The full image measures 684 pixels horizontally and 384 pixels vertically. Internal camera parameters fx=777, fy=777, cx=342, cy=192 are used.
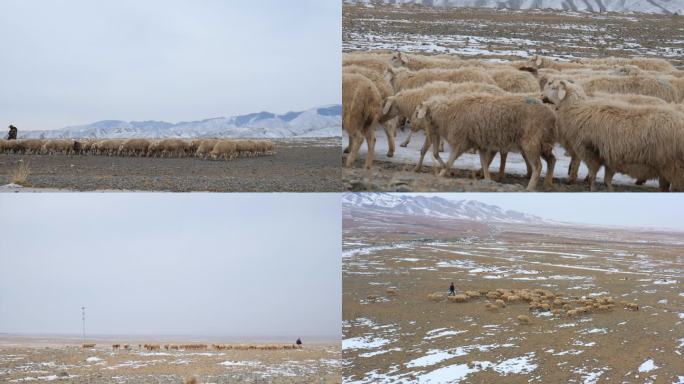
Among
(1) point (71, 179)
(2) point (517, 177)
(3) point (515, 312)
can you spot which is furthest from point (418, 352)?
(1) point (71, 179)

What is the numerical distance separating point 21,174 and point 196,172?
4.03 feet

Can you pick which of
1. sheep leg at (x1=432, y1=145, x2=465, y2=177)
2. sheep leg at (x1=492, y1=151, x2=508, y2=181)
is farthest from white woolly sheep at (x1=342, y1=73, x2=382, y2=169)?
sheep leg at (x1=492, y1=151, x2=508, y2=181)

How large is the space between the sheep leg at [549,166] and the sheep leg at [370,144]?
3.71 ft

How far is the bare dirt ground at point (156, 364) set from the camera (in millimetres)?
5836

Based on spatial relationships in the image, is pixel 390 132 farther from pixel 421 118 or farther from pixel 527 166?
pixel 527 166

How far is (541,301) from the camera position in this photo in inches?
215

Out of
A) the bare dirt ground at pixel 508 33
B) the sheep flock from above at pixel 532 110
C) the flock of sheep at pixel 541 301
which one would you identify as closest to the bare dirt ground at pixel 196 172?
the sheep flock from above at pixel 532 110

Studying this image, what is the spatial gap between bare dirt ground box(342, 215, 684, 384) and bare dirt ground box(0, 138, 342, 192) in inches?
18.0

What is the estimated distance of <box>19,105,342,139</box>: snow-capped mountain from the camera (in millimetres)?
5672

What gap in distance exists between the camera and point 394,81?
5449 mm

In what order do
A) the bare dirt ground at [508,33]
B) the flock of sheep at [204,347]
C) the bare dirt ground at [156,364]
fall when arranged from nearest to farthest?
the bare dirt ground at [508,33]
the bare dirt ground at [156,364]
the flock of sheep at [204,347]

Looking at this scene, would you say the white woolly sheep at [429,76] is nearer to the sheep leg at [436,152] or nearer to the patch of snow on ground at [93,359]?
the sheep leg at [436,152]

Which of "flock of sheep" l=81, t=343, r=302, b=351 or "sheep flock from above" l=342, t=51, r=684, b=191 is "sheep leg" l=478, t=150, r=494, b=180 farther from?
"flock of sheep" l=81, t=343, r=302, b=351

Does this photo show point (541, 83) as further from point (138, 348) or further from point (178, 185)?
point (138, 348)
